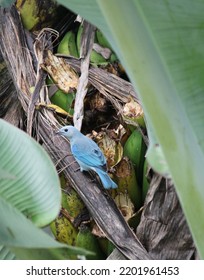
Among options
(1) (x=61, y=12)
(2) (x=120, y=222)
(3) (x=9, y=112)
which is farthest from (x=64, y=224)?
(1) (x=61, y=12)

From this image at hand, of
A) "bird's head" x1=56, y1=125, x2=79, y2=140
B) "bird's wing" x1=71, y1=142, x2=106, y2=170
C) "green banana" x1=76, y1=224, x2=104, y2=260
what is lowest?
"green banana" x1=76, y1=224, x2=104, y2=260

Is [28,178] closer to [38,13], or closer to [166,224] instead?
[166,224]

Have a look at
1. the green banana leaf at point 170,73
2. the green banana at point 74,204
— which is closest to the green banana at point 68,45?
the green banana at point 74,204

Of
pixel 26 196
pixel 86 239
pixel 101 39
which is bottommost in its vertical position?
pixel 86 239

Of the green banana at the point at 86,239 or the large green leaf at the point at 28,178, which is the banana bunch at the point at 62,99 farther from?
the large green leaf at the point at 28,178

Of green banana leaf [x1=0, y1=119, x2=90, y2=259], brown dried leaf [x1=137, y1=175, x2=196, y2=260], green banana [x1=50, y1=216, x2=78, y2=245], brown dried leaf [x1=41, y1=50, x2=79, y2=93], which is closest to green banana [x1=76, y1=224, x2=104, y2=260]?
green banana [x1=50, y1=216, x2=78, y2=245]

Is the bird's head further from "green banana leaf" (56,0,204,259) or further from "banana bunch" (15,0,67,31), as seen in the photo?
"green banana leaf" (56,0,204,259)

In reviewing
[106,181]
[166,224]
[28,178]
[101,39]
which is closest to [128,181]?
[106,181]
